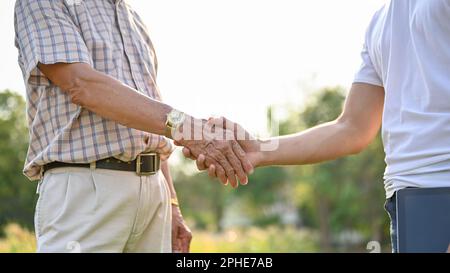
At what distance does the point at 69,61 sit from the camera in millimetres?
3057

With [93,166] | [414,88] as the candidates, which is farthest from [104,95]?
[414,88]

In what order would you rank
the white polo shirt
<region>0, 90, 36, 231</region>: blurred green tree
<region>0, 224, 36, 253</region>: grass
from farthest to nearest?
<region>0, 90, 36, 231</region>: blurred green tree
<region>0, 224, 36, 253</region>: grass
the white polo shirt

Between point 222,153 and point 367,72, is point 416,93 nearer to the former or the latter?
point 367,72

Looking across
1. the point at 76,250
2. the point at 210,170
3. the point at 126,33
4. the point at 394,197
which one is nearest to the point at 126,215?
the point at 76,250

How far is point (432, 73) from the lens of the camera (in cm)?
250

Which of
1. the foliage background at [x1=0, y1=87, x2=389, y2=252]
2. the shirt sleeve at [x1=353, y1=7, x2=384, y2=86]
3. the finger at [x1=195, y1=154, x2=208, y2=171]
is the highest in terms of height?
the shirt sleeve at [x1=353, y1=7, x2=384, y2=86]

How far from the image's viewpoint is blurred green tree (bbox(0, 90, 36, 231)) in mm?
19094

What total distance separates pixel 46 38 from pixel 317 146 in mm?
1368

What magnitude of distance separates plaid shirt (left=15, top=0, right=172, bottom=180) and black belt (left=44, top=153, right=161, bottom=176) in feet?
0.11

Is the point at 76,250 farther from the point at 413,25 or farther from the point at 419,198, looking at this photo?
the point at 413,25

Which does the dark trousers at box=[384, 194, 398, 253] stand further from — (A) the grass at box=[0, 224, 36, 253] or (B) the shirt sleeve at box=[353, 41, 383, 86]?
(A) the grass at box=[0, 224, 36, 253]

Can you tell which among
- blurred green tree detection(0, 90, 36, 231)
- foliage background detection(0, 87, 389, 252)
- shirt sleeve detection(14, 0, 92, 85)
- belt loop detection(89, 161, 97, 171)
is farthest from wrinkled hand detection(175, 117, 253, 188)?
blurred green tree detection(0, 90, 36, 231)

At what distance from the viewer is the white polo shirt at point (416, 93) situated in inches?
97.3

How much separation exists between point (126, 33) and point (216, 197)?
140 ft
